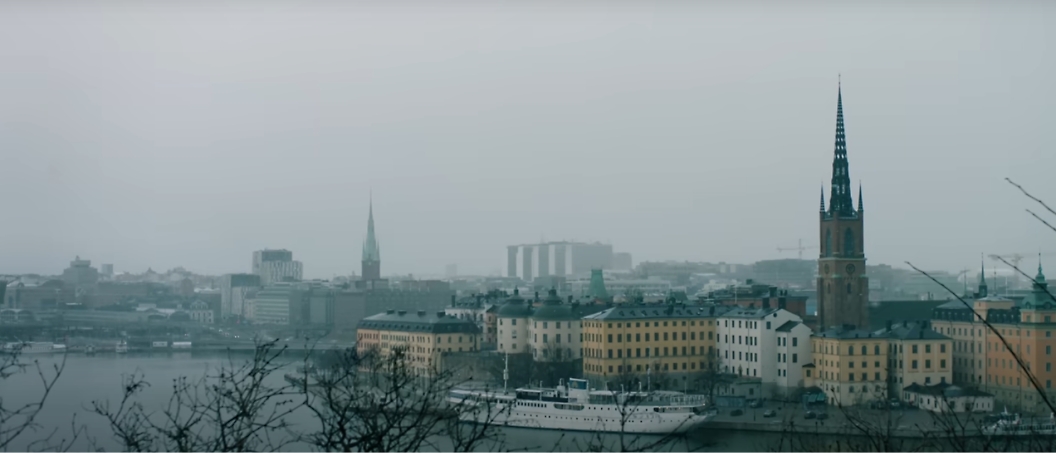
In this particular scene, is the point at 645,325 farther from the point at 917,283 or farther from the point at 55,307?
the point at 917,283

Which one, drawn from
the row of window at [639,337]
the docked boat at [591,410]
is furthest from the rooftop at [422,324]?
the docked boat at [591,410]

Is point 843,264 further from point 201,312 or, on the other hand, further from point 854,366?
point 201,312

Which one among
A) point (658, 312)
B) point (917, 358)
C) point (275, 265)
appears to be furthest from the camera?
point (275, 265)

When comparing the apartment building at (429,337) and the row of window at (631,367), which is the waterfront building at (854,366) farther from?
the apartment building at (429,337)

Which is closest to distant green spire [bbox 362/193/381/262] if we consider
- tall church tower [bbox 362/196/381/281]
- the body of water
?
tall church tower [bbox 362/196/381/281]

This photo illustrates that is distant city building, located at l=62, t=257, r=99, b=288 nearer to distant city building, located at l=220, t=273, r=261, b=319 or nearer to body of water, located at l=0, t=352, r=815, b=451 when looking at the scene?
distant city building, located at l=220, t=273, r=261, b=319

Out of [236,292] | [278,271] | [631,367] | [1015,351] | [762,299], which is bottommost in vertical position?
[631,367]

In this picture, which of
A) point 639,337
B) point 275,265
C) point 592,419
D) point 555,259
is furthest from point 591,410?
point 555,259
